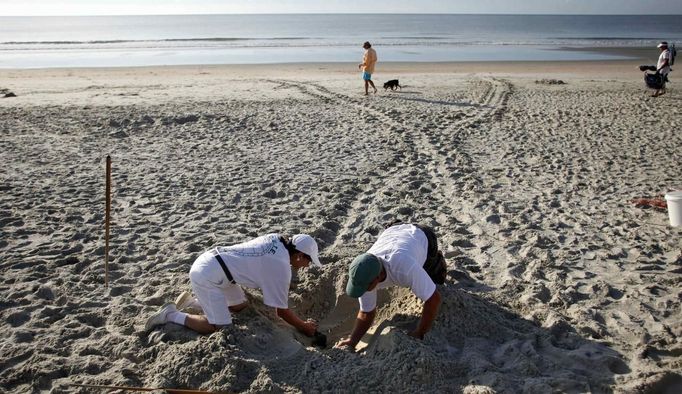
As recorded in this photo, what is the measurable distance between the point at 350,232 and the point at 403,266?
90.3 inches

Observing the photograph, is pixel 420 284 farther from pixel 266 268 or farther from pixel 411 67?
pixel 411 67

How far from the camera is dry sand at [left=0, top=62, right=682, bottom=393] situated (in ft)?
11.9

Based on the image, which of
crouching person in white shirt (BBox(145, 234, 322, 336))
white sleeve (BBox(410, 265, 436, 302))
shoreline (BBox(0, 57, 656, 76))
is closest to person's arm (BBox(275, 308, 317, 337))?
crouching person in white shirt (BBox(145, 234, 322, 336))

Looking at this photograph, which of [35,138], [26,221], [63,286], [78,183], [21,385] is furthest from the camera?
[35,138]

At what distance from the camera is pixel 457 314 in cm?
407

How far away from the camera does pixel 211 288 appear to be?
391 centimetres

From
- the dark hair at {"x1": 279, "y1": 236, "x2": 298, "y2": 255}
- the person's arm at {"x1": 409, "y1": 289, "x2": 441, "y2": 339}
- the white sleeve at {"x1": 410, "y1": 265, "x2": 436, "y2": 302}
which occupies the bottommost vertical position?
the person's arm at {"x1": 409, "y1": 289, "x2": 441, "y2": 339}

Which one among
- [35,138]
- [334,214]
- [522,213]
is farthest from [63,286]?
[35,138]

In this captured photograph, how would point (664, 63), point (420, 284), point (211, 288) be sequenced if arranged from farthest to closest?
1. point (664, 63)
2. point (211, 288)
3. point (420, 284)

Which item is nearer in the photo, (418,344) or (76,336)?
(418,344)

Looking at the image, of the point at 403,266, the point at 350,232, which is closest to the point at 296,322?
the point at 403,266

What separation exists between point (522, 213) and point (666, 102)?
8.58m

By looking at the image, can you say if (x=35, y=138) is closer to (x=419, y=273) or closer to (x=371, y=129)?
(x=371, y=129)

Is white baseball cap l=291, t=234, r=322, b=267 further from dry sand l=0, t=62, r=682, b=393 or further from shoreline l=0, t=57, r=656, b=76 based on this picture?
shoreline l=0, t=57, r=656, b=76
